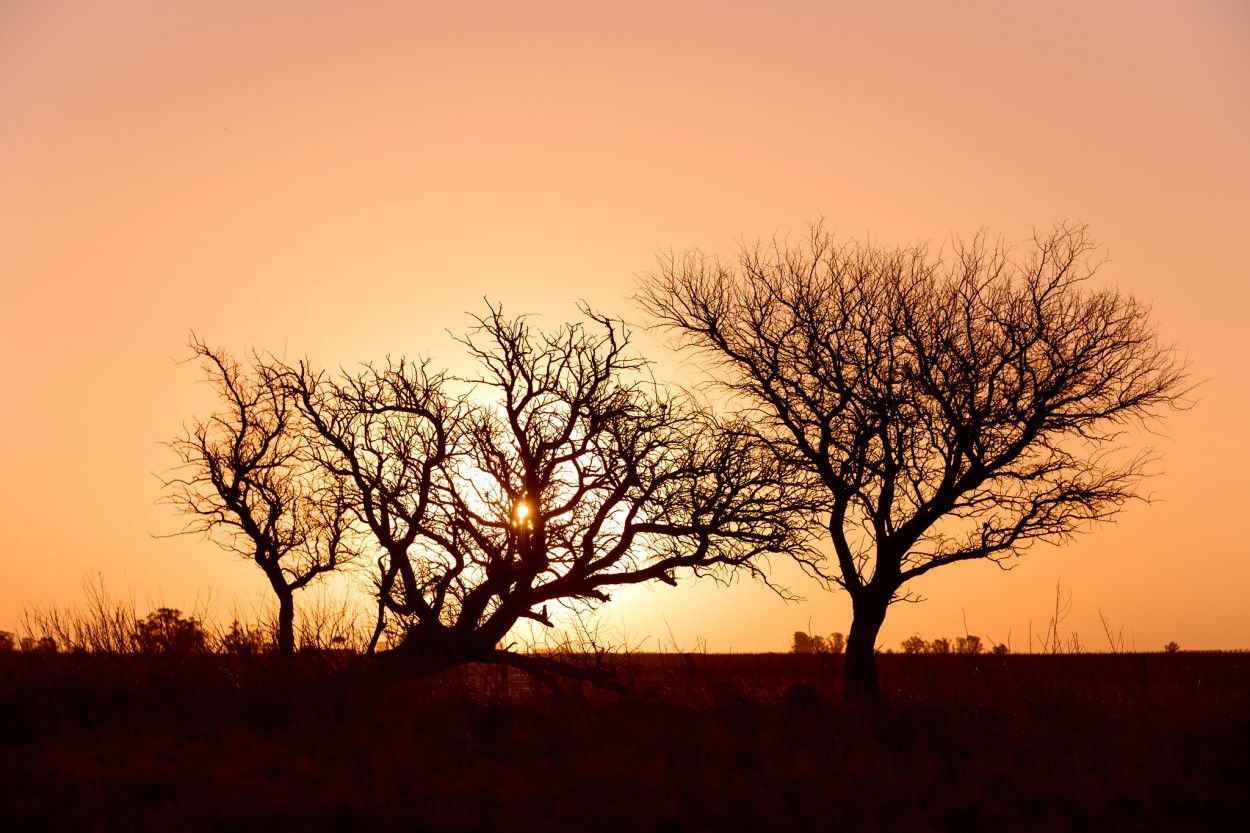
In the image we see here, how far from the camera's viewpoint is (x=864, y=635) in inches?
792

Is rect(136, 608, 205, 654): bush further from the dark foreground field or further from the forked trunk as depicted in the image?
the forked trunk

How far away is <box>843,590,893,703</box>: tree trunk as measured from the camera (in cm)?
1947

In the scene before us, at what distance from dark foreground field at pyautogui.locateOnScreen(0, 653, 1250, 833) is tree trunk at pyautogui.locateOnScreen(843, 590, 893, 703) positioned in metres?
3.17

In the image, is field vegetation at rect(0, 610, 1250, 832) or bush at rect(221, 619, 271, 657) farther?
bush at rect(221, 619, 271, 657)

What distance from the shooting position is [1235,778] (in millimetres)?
10734

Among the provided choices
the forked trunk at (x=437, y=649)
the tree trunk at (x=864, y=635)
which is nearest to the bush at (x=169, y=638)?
the forked trunk at (x=437, y=649)

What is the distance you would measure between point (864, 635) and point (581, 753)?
389 inches

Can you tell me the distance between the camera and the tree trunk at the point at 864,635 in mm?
19469

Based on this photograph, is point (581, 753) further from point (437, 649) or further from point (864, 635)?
point (864, 635)

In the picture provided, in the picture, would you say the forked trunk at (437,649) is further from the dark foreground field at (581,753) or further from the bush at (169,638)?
the bush at (169,638)

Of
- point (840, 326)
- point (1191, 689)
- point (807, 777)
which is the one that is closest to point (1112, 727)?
point (807, 777)

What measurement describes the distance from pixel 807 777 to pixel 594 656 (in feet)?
20.9

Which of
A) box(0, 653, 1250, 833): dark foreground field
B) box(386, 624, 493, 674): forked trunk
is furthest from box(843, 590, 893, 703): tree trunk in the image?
box(386, 624, 493, 674): forked trunk

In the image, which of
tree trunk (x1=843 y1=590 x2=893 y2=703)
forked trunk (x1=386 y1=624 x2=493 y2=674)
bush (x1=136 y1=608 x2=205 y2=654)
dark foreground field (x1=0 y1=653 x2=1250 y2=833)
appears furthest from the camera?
tree trunk (x1=843 y1=590 x2=893 y2=703)
